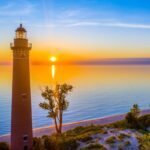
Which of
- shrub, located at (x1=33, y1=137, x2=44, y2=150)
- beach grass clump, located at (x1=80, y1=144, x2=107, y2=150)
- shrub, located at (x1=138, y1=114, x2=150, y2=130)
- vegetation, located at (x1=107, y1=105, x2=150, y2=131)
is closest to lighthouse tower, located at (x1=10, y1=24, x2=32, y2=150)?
shrub, located at (x1=33, y1=137, x2=44, y2=150)

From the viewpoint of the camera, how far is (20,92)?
67.9 ft

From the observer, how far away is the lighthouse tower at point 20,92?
2069 centimetres

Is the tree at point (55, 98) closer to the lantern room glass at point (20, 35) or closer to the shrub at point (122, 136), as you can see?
the shrub at point (122, 136)

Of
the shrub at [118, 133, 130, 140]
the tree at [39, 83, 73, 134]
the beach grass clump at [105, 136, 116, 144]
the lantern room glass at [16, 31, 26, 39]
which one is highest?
the lantern room glass at [16, 31, 26, 39]

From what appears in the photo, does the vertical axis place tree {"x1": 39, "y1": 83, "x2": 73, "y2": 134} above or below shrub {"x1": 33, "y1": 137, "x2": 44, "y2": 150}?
above

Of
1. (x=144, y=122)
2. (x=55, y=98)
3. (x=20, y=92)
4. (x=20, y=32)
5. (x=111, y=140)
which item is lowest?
(x=111, y=140)

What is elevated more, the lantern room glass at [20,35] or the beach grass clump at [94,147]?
the lantern room glass at [20,35]

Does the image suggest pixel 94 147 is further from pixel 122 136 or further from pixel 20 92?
pixel 20 92

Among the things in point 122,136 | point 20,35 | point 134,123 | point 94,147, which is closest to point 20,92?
point 20,35

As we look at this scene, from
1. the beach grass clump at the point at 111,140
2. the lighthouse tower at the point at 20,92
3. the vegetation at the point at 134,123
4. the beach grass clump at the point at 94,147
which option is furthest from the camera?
the vegetation at the point at 134,123

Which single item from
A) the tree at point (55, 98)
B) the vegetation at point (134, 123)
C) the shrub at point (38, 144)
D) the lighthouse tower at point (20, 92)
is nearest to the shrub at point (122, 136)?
the shrub at point (38, 144)

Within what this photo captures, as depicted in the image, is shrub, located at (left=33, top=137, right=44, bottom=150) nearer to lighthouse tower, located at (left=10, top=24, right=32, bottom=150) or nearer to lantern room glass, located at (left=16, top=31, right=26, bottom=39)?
lighthouse tower, located at (left=10, top=24, right=32, bottom=150)

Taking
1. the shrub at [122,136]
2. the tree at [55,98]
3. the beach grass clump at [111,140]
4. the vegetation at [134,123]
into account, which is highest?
the tree at [55,98]

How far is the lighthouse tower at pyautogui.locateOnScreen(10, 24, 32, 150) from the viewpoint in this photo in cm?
2069
